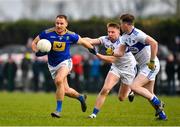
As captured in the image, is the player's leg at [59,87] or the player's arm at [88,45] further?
the player's leg at [59,87]

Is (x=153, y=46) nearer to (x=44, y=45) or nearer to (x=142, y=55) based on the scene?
(x=142, y=55)

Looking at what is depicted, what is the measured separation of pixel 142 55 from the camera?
1770 centimetres

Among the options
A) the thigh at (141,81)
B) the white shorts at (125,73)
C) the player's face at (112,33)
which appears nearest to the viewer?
the thigh at (141,81)

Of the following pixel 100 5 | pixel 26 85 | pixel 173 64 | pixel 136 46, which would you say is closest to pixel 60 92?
pixel 136 46

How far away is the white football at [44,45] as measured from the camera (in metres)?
17.3

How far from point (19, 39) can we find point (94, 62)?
719 inches

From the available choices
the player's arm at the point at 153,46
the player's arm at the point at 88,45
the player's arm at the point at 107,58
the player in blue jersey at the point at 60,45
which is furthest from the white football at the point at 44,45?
the player's arm at the point at 153,46

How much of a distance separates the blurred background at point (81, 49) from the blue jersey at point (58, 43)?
16.5 m

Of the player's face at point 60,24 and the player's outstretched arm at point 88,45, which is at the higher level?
the player's face at point 60,24

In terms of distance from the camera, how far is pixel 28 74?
37812 millimetres

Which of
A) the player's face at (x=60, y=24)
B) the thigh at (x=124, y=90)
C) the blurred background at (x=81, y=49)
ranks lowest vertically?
the blurred background at (x=81, y=49)

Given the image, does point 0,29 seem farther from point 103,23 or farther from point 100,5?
point 100,5

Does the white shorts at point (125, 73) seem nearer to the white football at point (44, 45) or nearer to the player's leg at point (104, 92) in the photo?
the player's leg at point (104, 92)

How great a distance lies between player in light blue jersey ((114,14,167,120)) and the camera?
16938mm
